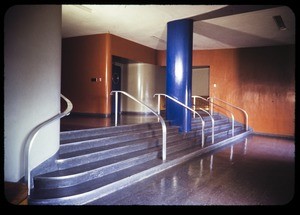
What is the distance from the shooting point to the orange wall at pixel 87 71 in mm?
7438

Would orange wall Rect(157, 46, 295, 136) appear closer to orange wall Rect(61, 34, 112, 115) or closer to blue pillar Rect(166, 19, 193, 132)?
blue pillar Rect(166, 19, 193, 132)

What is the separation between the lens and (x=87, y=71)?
7.68 m

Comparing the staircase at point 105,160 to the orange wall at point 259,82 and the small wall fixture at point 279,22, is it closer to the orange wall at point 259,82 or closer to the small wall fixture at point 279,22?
the small wall fixture at point 279,22

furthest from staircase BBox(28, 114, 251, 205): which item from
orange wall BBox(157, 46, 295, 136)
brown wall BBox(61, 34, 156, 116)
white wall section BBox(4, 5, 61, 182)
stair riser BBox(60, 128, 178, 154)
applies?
orange wall BBox(157, 46, 295, 136)

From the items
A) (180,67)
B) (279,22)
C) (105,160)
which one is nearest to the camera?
(105,160)

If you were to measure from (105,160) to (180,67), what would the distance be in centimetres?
354

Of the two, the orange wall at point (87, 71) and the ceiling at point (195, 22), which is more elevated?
the ceiling at point (195, 22)

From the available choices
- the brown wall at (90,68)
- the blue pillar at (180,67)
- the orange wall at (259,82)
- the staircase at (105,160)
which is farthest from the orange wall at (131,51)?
the staircase at (105,160)

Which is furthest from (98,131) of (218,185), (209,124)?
(209,124)

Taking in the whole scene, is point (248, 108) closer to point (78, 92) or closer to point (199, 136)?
point (199, 136)

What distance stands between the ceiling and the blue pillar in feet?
1.12

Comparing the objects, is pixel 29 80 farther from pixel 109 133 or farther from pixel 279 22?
pixel 279 22

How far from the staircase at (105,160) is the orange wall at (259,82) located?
4.20 m

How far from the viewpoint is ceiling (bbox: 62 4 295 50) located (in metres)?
5.13
